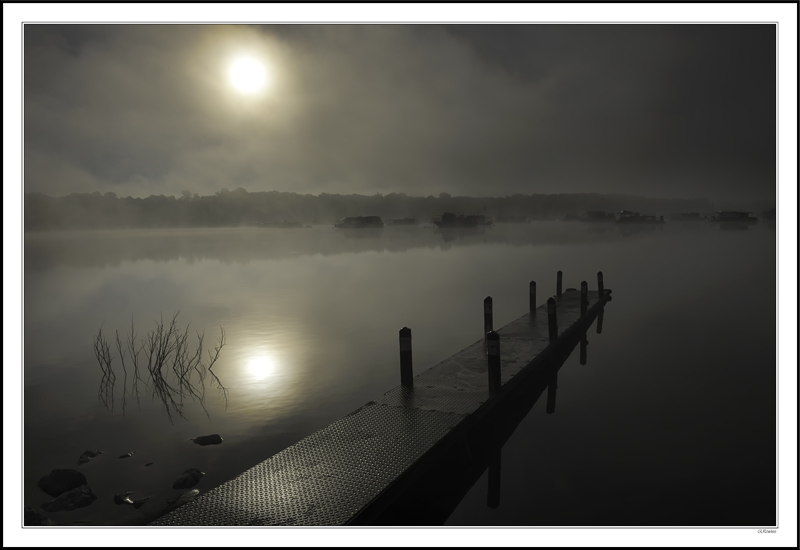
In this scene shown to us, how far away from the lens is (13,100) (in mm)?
6879

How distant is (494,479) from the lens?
9211mm

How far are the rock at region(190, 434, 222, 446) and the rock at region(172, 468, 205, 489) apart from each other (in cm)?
163

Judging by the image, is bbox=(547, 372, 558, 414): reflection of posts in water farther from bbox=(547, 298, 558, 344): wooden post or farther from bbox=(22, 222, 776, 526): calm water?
bbox=(547, 298, 558, 344): wooden post

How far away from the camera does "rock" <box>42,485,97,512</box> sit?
7.70 m

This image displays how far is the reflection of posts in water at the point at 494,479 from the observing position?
8859 mm

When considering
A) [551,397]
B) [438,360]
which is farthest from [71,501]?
[438,360]

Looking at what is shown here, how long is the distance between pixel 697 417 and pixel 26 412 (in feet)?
57.2

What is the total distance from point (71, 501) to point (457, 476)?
21.2 feet

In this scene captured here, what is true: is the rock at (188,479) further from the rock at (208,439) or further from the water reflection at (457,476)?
the water reflection at (457,476)

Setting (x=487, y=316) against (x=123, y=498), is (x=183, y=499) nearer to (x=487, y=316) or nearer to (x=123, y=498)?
(x=123, y=498)

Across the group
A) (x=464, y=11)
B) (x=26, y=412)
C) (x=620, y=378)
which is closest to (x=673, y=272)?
(x=620, y=378)

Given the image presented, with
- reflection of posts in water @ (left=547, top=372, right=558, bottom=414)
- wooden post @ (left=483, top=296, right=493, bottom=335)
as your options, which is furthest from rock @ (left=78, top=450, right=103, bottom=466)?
wooden post @ (left=483, top=296, right=493, bottom=335)

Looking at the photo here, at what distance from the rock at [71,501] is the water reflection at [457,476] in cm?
510

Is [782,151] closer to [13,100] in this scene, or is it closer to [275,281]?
[13,100]
